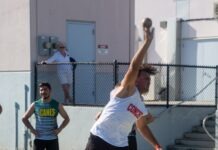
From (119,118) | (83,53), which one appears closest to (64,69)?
(83,53)

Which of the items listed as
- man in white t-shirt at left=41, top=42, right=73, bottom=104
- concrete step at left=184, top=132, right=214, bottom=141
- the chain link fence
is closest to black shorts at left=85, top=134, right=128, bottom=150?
concrete step at left=184, top=132, right=214, bottom=141

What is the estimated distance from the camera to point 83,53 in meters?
15.3

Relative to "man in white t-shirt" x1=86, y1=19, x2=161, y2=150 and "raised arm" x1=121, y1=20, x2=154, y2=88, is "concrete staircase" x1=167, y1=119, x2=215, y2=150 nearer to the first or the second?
"man in white t-shirt" x1=86, y1=19, x2=161, y2=150

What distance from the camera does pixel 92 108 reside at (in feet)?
42.3

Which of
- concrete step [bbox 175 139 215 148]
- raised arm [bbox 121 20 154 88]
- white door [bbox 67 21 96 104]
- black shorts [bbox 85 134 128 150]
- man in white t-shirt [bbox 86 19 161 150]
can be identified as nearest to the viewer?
raised arm [bbox 121 20 154 88]

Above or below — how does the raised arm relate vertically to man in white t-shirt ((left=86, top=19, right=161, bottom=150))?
above

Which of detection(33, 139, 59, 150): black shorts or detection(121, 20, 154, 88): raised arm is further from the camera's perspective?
detection(33, 139, 59, 150): black shorts

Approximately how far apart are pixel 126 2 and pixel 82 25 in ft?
5.36

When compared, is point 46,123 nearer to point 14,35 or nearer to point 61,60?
point 61,60

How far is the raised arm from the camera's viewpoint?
4984 mm

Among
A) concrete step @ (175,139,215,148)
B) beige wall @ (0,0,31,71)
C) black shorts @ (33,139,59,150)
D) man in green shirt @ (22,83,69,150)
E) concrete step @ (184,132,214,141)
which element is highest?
beige wall @ (0,0,31,71)

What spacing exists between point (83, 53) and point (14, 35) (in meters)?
1.85

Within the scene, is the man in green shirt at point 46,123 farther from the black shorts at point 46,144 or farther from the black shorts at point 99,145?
the black shorts at point 99,145

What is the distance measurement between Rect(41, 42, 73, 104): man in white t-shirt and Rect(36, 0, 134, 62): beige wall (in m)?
0.73
